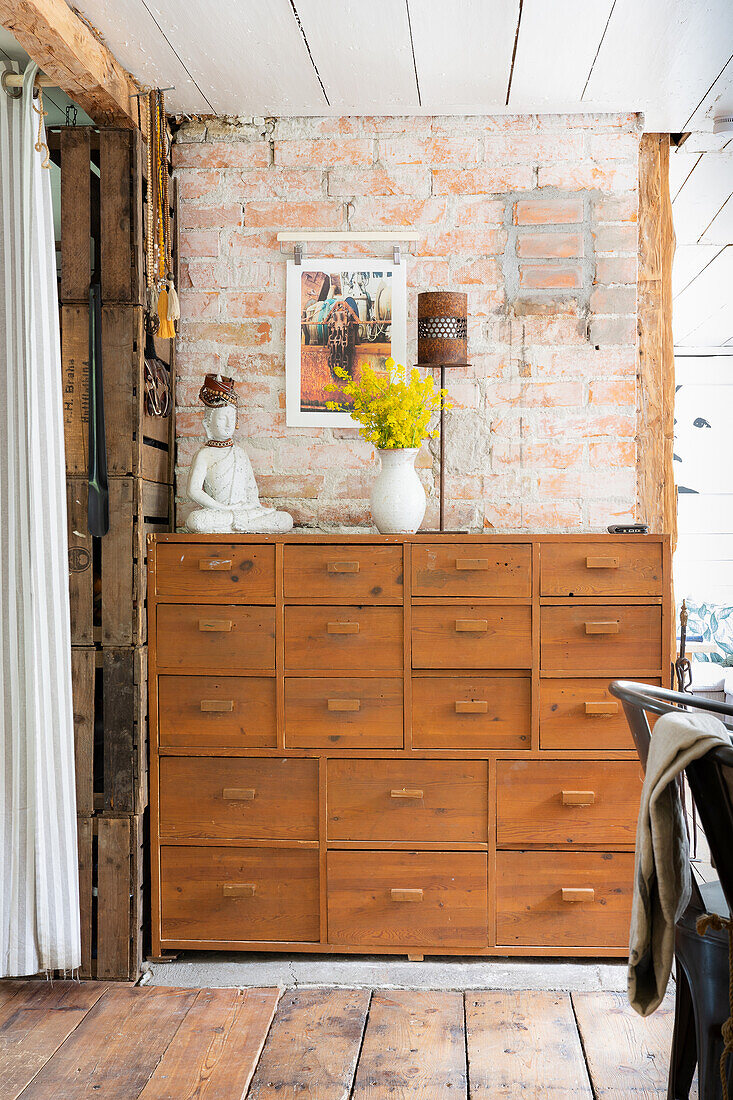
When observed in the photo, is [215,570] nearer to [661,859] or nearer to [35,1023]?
[35,1023]

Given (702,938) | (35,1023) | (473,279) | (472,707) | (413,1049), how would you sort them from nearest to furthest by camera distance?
(702,938) < (413,1049) < (35,1023) < (472,707) < (473,279)

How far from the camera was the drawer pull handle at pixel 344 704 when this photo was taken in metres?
2.42

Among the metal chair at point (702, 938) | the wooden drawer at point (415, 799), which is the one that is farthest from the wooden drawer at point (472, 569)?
the metal chair at point (702, 938)

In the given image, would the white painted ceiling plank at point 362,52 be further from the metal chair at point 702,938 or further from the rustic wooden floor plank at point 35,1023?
the rustic wooden floor plank at point 35,1023

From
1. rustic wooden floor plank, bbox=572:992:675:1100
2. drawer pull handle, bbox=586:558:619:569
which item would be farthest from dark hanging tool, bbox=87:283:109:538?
rustic wooden floor plank, bbox=572:992:675:1100

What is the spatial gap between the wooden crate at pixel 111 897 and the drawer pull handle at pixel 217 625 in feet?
1.77

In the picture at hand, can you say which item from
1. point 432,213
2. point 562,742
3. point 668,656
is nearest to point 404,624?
point 562,742

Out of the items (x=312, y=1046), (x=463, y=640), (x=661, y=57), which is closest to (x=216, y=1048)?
(x=312, y=1046)

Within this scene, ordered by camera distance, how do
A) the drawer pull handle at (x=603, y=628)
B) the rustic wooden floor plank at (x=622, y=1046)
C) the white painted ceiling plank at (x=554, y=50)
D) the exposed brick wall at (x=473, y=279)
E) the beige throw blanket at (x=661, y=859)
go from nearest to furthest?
1. the beige throw blanket at (x=661, y=859)
2. the rustic wooden floor plank at (x=622, y=1046)
3. the white painted ceiling plank at (x=554, y=50)
4. the drawer pull handle at (x=603, y=628)
5. the exposed brick wall at (x=473, y=279)

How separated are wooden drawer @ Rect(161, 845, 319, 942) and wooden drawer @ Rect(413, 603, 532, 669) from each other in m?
0.64

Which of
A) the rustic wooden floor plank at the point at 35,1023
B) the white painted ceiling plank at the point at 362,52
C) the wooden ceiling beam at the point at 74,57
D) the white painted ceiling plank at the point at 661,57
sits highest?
the white painted ceiling plank at the point at 362,52

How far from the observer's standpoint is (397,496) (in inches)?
98.7

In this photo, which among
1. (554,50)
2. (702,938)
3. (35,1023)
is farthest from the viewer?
(554,50)

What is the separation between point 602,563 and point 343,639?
73 cm
